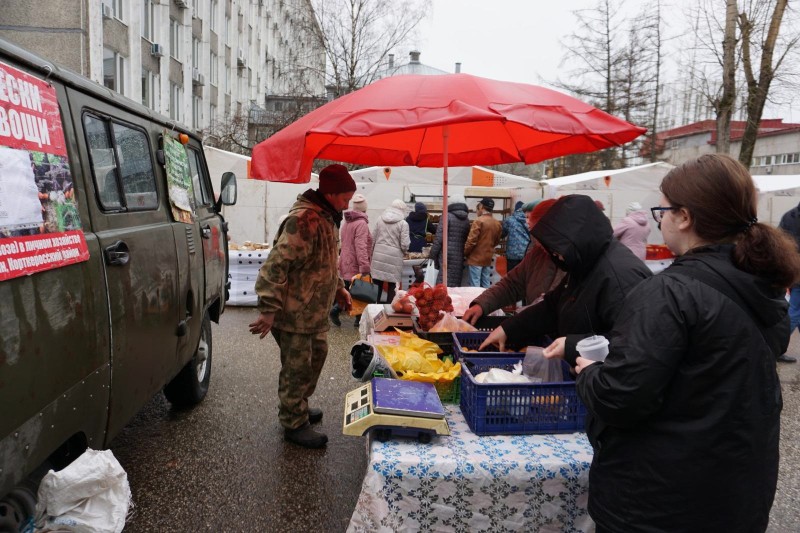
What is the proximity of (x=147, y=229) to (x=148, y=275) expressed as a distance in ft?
0.86

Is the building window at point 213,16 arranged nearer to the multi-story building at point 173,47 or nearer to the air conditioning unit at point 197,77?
the multi-story building at point 173,47

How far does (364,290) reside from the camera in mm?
7984

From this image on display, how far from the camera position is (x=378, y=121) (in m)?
2.70

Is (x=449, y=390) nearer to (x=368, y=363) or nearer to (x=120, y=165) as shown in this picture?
(x=368, y=363)

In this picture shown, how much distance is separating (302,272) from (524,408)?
1.83 meters

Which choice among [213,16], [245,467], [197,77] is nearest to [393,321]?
[245,467]

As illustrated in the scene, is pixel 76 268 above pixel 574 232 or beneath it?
beneath

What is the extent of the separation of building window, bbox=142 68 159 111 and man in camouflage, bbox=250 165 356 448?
18.4 metres

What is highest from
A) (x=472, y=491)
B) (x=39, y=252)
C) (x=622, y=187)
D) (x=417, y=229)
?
(x=622, y=187)

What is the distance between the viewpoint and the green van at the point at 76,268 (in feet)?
5.72

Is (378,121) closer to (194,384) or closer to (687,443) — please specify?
(687,443)

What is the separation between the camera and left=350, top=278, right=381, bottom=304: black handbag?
26.2ft

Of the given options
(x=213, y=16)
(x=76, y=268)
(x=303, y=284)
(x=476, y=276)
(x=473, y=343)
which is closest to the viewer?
(x=76, y=268)

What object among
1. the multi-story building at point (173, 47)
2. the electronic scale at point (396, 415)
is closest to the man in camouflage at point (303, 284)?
the electronic scale at point (396, 415)
